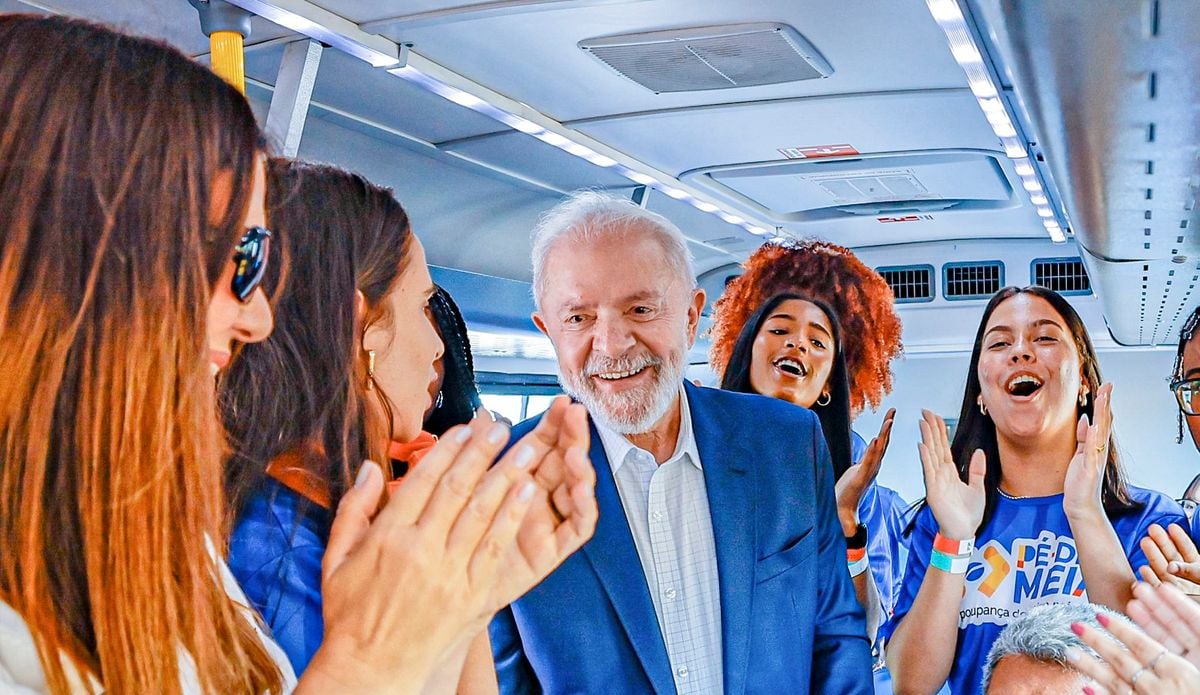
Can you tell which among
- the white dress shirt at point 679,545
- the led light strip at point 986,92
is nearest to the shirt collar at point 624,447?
the white dress shirt at point 679,545

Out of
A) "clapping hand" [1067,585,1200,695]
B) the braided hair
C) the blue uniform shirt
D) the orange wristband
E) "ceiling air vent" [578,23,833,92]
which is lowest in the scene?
the blue uniform shirt

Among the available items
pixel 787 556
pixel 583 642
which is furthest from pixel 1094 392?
pixel 583 642

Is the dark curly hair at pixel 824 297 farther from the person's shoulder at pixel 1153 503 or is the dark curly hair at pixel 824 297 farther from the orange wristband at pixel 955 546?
the orange wristband at pixel 955 546

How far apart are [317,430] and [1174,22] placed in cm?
176

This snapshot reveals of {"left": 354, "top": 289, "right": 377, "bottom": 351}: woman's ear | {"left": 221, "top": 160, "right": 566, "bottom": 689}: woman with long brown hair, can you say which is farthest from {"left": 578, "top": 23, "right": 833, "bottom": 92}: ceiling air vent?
{"left": 354, "top": 289, "right": 377, "bottom": 351}: woman's ear

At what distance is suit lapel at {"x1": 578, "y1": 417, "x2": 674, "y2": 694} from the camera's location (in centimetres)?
250

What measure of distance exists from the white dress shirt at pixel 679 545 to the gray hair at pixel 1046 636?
63 cm

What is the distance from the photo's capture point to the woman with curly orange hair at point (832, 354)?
3740 mm

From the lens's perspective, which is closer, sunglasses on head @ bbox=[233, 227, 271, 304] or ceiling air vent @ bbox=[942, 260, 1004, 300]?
sunglasses on head @ bbox=[233, 227, 271, 304]

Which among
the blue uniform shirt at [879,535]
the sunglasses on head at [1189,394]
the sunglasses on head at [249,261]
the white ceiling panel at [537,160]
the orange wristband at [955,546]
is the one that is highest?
the white ceiling panel at [537,160]

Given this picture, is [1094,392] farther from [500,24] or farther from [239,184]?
[239,184]

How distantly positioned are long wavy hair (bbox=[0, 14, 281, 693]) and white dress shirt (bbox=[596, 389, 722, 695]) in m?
1.56

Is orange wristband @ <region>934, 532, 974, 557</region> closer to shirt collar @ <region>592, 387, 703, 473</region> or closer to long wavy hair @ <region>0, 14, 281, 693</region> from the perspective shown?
shirt collar @ <region>592, 387, 703, 473</region>

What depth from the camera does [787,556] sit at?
2678mm
